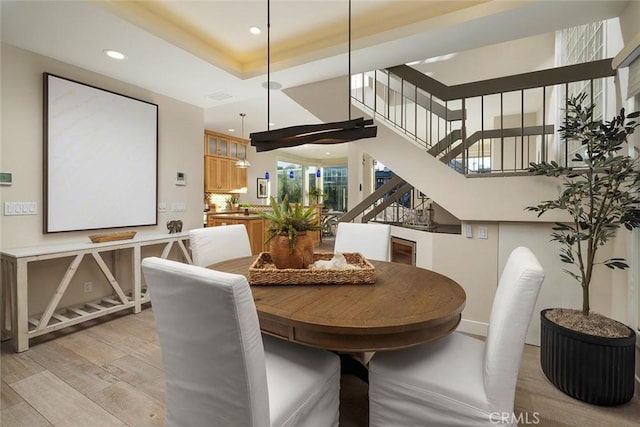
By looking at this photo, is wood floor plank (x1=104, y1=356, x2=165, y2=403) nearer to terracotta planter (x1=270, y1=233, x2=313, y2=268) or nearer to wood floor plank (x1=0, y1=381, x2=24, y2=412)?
wood floor plank (x1=0, y1=381, x2=24, y2=412)

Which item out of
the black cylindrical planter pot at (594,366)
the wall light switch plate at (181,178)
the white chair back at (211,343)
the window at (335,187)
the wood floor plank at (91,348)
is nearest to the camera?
the white chair back at (211,343)

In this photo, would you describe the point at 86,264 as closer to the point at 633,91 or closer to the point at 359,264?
the point at 359,264

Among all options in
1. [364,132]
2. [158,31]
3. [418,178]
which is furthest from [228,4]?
[418,178]

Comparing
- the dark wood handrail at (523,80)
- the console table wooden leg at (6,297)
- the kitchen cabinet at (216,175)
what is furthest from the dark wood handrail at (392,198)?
the kitchen cabinet at (216,175)

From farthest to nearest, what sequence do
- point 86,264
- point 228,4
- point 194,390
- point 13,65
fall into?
1. point 86,264
2. point 13,65
3. point 228,4
4. point 194,390

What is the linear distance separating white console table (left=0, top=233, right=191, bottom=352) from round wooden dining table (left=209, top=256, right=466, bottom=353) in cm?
220

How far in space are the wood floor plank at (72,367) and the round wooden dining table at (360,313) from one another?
1438 millimetres

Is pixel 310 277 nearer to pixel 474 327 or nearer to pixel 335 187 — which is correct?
pixel 474 327

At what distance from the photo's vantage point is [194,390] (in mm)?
1074

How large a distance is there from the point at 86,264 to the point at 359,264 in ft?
10.3

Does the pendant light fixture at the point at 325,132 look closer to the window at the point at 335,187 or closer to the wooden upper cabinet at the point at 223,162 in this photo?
the wooden upper cabinet at the point at 223,162

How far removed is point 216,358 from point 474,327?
261cm

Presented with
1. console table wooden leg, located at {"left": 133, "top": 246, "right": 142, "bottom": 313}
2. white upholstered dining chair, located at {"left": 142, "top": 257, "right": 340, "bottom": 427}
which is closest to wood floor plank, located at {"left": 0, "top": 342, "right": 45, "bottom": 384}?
console table wooden leg, located at {"left": 133, "top": 246, "right": 142, "bottom": 313}

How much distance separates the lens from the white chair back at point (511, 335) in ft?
3.68
